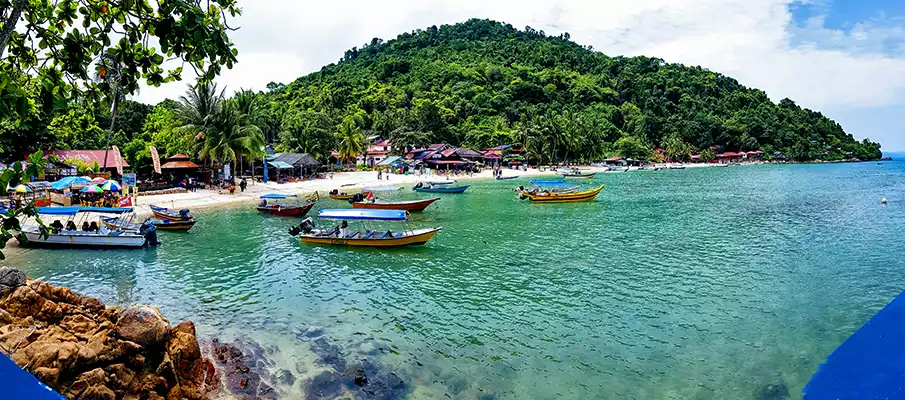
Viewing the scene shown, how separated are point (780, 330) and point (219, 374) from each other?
15.0m

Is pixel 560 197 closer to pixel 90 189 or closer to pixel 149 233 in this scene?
pixel 149 233

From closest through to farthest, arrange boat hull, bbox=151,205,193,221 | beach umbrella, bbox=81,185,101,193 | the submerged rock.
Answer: the submerged rock < beach umbrella, bbox=81,185,101,193 < boat hull, bbox=151,205,193,221

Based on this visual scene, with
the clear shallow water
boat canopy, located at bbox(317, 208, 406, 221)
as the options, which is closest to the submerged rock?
the clear shallow water

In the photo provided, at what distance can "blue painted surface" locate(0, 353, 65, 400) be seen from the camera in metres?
3.13

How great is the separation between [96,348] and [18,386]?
25.5 feet

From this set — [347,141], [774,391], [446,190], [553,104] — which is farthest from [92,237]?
[553,104]

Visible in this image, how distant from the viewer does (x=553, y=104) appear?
139500 millimetres

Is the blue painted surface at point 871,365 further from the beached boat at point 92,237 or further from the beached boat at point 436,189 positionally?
the beached boat at point 436,189

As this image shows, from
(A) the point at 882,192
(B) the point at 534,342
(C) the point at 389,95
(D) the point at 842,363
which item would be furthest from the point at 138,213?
(C) the point at 389,95

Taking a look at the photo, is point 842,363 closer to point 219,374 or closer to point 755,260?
point 219,374

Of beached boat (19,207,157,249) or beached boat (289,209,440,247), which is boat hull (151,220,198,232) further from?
beached boat (289,209,440,247)

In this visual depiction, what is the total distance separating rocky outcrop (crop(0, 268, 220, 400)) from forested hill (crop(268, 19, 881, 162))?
85244 millimetres

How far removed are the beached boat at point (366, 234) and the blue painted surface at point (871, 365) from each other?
69.9 feet

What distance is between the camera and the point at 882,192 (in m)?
54.1
